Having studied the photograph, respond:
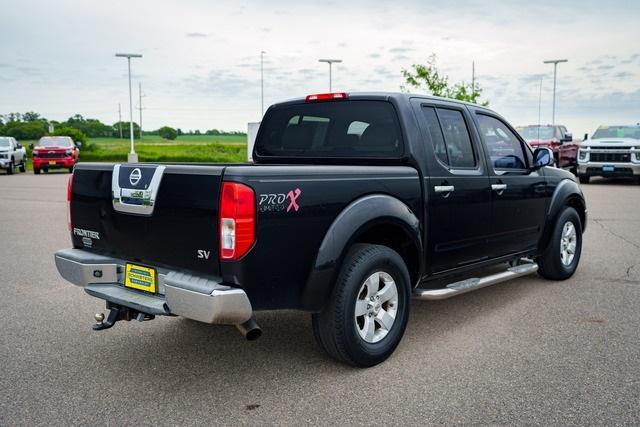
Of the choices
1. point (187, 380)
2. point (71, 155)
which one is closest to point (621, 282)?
point (187, 380)

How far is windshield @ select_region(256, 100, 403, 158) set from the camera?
15.9 feet

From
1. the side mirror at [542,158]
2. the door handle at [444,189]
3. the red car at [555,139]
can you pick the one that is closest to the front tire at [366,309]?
the door handle at [444,189]

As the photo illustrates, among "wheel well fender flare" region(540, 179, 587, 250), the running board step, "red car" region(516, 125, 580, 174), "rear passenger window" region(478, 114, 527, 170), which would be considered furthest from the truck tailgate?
"red car" region(516, 125, 580, 174)

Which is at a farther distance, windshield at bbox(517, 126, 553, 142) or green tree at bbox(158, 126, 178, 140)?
green tree at bbox(158, 126, 178, 140)

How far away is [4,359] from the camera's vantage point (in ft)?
14.4

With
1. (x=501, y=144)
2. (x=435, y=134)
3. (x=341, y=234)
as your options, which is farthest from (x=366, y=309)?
(x=501, y=144)

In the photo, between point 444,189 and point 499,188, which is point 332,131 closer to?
point 444,189

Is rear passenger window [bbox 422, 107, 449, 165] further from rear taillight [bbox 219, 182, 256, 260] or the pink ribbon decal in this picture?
rear taillight [bbox 219, 182, 256, 260]

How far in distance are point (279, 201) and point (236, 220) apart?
0.29 meters

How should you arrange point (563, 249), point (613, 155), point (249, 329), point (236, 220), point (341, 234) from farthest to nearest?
point (613, 155)
point (563, 249)
point (341, 234)
point (249, 329)
point (236, 220)

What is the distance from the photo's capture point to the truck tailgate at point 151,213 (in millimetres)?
3588

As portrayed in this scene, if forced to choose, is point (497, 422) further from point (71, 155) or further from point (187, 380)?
point (71, 155)

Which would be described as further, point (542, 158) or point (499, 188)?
point (542, 158)

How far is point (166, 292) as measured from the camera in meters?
3.61
